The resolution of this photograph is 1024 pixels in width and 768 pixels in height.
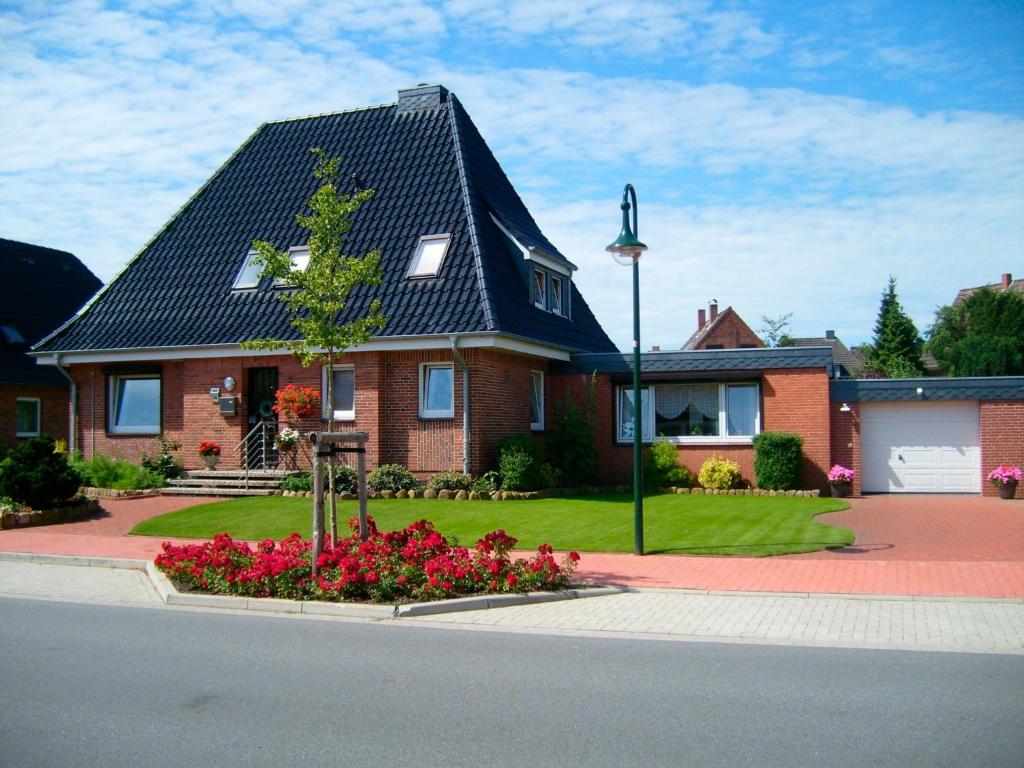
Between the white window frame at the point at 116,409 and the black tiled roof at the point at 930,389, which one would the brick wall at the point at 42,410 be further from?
the black tiled roof at the point at 930,389

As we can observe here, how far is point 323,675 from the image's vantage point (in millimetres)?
7727

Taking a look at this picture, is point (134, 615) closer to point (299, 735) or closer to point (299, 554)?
point (299, 554)

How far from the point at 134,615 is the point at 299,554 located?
211 centimetres

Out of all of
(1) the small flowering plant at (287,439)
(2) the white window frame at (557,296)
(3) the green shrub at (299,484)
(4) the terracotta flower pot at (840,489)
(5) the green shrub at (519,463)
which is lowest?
(4) the terracotta flower pot at (840,489)

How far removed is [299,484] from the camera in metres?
20.5

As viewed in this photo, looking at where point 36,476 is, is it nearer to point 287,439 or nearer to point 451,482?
point 287,439

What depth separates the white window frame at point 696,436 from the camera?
75.0 ft

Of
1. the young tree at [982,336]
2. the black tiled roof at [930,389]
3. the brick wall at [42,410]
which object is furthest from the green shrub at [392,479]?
the young tree at [982,336]

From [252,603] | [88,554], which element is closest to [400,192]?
[88,554]

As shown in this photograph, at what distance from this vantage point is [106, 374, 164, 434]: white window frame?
24.1 m

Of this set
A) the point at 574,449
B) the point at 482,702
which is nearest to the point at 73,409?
the point at 574,449

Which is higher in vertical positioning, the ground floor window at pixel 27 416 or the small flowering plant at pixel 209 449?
the ground floor window at pixel 27 416

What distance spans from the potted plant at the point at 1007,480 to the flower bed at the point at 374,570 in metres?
13.7

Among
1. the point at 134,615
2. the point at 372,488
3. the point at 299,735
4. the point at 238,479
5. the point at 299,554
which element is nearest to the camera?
the point at 299,735
